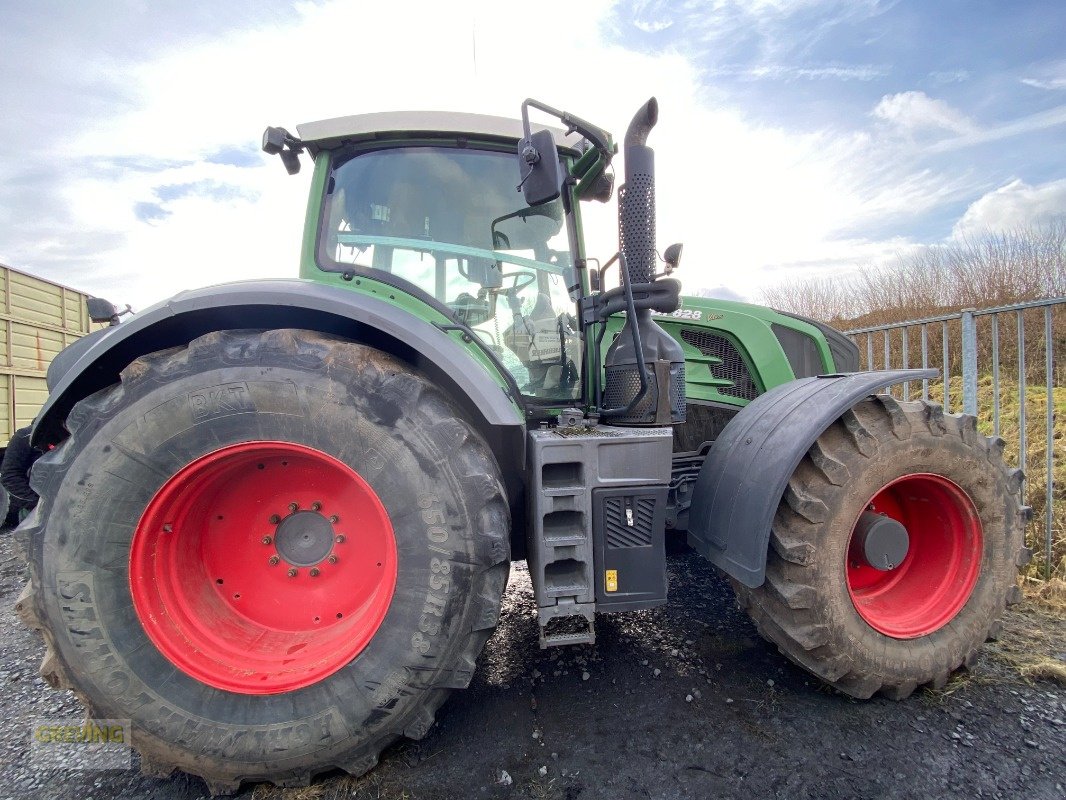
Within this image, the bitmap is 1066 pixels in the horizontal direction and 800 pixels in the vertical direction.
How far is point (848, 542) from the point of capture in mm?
2107

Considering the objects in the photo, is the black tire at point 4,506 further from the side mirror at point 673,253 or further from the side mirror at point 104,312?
the side mirror at point 673,253

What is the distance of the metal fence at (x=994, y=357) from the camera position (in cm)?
355

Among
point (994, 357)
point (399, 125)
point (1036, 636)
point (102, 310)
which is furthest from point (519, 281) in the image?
point (994, 357)

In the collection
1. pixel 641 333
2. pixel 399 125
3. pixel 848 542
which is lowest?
pixel 848 542

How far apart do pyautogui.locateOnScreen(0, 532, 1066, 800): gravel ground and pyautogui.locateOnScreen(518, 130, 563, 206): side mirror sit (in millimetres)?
1973

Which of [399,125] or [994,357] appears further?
[994,357]

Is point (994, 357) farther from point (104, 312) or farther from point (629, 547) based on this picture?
point (104, 312)

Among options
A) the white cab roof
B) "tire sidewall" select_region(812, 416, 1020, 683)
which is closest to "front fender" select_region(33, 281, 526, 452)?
the white cab roof

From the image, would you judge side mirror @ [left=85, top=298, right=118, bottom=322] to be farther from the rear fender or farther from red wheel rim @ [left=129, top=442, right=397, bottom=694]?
red wheel rim @ [left=129, top=442, right=397, bottom=694]

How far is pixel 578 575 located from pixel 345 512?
0.89 meters

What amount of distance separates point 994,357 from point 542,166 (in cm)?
365

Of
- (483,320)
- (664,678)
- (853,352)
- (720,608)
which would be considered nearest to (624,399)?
(483,320)

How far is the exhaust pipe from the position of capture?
226 centimetres

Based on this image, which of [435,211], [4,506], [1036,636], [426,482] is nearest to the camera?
[426,482]
